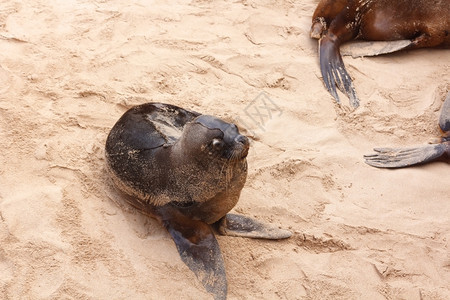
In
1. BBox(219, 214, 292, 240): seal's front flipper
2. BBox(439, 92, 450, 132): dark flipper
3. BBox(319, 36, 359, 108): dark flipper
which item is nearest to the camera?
BBox(219, 214, 292, 240): seal's front flipper

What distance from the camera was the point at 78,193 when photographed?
2871mm

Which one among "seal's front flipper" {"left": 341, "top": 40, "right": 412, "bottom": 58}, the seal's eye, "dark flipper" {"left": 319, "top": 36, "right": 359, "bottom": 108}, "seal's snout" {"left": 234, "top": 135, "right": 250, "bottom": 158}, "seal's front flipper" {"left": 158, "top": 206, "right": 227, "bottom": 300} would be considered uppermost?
"seal's snout" {"left": 234, "top": 135, "right": 250, "bottom": 158}

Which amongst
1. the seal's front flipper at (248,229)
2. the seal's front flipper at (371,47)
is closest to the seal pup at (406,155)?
the seal's front flipper at (248,229)

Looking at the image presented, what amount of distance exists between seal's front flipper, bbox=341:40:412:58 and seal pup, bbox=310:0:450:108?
0.02 metres

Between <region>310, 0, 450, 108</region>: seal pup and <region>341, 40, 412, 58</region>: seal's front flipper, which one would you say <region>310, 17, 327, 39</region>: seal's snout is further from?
<region>341, 40, 412, 58</region>: seal's front flipper

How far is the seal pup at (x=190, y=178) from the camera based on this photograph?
2.51 meters

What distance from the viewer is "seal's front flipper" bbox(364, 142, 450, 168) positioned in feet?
11.5

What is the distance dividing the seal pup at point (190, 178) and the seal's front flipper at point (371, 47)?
2.22m

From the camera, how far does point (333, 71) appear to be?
4250mm

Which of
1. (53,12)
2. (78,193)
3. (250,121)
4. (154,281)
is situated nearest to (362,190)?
(250,121)

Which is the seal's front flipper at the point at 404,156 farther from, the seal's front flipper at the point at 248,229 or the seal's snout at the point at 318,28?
the seal's snout at the point at 318,28

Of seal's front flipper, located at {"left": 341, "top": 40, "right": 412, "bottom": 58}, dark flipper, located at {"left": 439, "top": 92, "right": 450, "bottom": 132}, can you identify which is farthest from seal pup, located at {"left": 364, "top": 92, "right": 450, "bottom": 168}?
seal's front flipper, located at {"left": 341, "top": 40, "right": 412, "bottom": 58}

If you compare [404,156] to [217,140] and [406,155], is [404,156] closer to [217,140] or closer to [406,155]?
[406,155]

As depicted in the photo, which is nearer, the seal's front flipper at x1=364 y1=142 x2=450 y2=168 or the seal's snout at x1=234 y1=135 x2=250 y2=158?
the seal's snout at x1=234 y1=135 x2=250 y2=158
